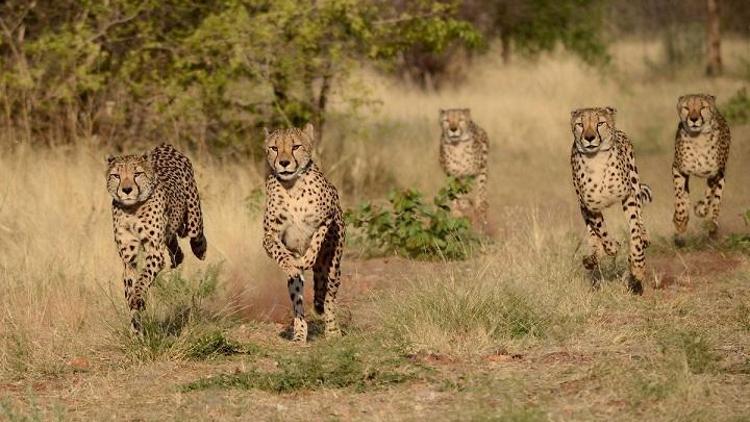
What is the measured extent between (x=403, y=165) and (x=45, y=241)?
19.5ft

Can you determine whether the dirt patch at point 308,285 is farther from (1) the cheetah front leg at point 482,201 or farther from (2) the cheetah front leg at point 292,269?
(1) the cheetah front leg at point 482,201

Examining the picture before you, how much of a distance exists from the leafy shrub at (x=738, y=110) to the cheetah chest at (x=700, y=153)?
23.2 feet

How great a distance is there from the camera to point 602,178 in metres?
8.29

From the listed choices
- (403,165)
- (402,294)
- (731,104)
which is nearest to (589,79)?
(731,104)

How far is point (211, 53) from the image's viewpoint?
41.8ft

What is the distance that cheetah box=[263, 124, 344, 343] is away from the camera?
709 centimetres

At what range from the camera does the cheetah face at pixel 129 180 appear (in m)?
6.99

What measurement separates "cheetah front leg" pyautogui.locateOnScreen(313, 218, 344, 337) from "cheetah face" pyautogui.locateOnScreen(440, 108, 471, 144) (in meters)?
5.21

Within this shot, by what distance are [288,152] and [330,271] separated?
0.87m

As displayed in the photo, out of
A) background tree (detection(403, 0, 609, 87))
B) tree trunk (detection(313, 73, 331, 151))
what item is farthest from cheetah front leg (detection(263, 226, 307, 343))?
background tree (detection(403, 0, 609, 87))

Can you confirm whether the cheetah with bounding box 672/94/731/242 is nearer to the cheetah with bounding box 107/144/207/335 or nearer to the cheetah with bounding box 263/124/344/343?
the cheetah with bounding box 263/124/344/343

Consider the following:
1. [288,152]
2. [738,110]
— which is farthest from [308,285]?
[738,110]

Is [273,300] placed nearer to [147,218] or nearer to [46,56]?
[147,218]

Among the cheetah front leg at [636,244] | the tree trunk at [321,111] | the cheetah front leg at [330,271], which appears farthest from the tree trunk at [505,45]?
the cheetah front leg at [330,271]
